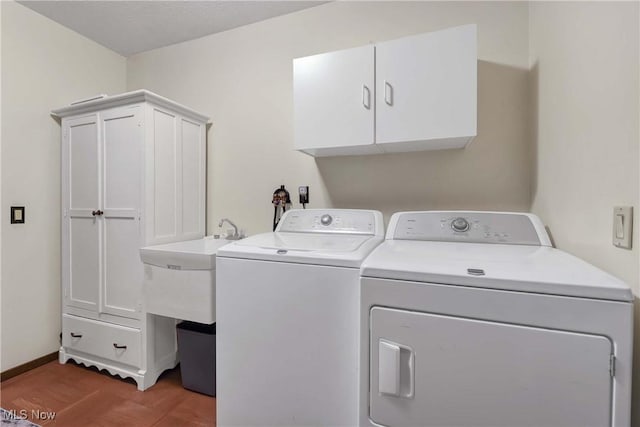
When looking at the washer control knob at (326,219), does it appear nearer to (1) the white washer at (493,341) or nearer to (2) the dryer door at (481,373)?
(1) the white washer at (493,341)

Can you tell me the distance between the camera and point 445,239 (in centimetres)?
149

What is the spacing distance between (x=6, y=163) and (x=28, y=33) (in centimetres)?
95

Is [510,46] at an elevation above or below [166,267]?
above

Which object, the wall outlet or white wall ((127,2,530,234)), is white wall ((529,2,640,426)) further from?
the wall outlet

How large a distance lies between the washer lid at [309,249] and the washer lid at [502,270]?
0.26 feet

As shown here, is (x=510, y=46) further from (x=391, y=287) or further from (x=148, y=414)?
(x=148, y=414)

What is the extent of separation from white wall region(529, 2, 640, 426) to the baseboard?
3.24 m

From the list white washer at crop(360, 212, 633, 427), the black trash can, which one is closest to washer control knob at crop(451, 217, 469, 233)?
white washer at crop(360, 212, 633, 427)

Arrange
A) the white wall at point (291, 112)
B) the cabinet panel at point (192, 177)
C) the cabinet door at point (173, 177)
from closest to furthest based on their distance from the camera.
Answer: the white wall at point (291, 112) < the cabinet door at point (173, 177) < the cabinet panel at point (192, 177)

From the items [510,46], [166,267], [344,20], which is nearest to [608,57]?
[510,46]

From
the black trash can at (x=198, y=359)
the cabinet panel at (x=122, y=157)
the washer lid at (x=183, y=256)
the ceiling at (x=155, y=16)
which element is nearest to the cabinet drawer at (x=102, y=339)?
the black trash can at (x=198, y=359)

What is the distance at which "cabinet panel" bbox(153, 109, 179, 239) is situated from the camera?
1953 mm

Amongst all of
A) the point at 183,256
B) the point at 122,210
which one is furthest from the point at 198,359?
the point at 122,210

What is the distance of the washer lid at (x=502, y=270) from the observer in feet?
2.62
